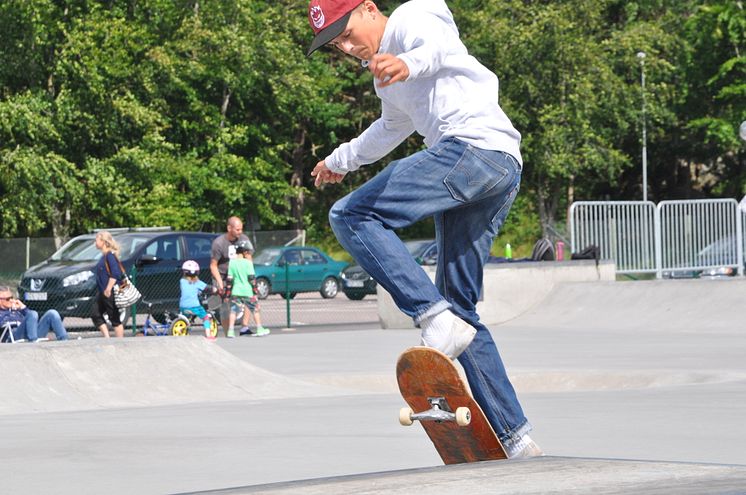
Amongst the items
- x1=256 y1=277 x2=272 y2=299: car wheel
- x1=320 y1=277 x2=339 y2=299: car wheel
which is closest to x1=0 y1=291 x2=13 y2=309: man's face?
x1=256 y1=277 x2=272 y2=299: car wheel

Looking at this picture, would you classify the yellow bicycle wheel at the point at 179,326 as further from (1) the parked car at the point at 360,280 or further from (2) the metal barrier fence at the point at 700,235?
(1) the parked car at the point at 360,280

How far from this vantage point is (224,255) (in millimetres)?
17766

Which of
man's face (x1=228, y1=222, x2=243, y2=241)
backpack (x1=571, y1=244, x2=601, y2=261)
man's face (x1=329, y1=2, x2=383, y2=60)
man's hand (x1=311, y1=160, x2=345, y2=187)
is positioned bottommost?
backpack (x1=571, y1=244, x2=601, y2=261)

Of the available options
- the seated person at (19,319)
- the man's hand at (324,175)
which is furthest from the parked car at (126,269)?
the man's hand at (324,175)

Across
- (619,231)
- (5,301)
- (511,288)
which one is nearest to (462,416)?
(5,301)

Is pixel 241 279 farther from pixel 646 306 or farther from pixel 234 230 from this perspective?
pixel 646 306

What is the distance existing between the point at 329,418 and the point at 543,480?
12.6ft

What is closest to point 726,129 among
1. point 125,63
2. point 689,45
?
point 689,45

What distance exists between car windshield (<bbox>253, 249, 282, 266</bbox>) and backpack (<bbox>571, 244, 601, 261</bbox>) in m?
11.8

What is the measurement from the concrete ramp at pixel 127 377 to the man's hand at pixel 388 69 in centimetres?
559

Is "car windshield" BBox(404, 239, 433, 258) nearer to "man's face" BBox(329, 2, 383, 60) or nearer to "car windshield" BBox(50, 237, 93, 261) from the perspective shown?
"car windshield" BBox(50, 237, 93, 261)

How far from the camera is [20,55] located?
3656cm

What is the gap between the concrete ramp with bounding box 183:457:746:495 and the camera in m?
3.39

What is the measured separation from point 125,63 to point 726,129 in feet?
68.2
